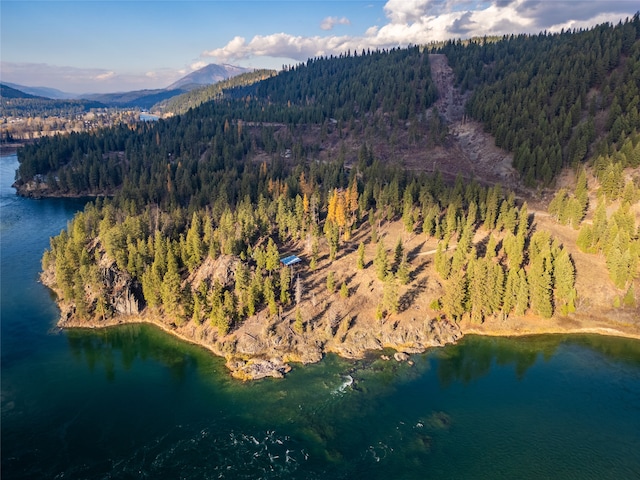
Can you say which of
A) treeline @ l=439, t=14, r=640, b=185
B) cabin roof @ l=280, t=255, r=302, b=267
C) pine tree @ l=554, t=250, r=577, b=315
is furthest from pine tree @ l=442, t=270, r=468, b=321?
treeline @ l=439, t=14, r=640, b=185

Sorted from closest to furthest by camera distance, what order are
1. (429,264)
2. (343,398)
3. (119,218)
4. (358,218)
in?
(343,398), (429,264), (119,218), (358,218)

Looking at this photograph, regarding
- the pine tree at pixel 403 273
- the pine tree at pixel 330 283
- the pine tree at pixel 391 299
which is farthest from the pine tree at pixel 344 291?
the pine tree at pixel 403 273

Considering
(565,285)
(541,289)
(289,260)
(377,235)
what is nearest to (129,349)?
(289,260)

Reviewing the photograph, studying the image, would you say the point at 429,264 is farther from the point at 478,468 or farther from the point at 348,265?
the point at 478,468

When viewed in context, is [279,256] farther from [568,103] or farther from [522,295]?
[568,103]

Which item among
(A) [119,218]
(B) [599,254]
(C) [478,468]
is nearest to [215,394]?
(C) [478,468]

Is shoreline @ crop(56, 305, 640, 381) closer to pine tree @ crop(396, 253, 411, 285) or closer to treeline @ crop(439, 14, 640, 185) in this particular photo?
pine tree @ crop(396, 253, 411, 285)
